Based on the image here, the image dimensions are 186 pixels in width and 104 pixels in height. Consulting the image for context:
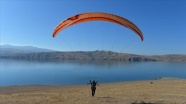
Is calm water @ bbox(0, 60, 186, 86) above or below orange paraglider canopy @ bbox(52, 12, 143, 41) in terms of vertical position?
below

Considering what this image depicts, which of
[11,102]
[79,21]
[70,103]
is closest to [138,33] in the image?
[79,21]

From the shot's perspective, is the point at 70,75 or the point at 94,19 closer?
the point at 94,19

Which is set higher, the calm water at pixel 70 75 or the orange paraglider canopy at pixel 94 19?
the orange paraglider canopy at pixel 94 19

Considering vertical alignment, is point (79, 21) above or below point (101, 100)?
above

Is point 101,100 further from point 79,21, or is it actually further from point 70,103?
point 79,21

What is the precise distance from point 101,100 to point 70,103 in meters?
2.68

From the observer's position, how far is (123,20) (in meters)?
20.0

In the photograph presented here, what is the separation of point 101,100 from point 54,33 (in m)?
6.83

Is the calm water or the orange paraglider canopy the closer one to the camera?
the orange paraglider canopy

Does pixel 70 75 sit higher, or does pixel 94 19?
pixel 94 19

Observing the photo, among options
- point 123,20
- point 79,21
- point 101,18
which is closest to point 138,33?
point 123,20

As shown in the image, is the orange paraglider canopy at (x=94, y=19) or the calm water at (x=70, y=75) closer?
the orange paraglider canopy at (x=94, y=19)

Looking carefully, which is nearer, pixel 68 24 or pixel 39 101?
pixel 68 24

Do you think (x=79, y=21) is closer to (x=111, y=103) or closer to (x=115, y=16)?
(x=115, y=16)
